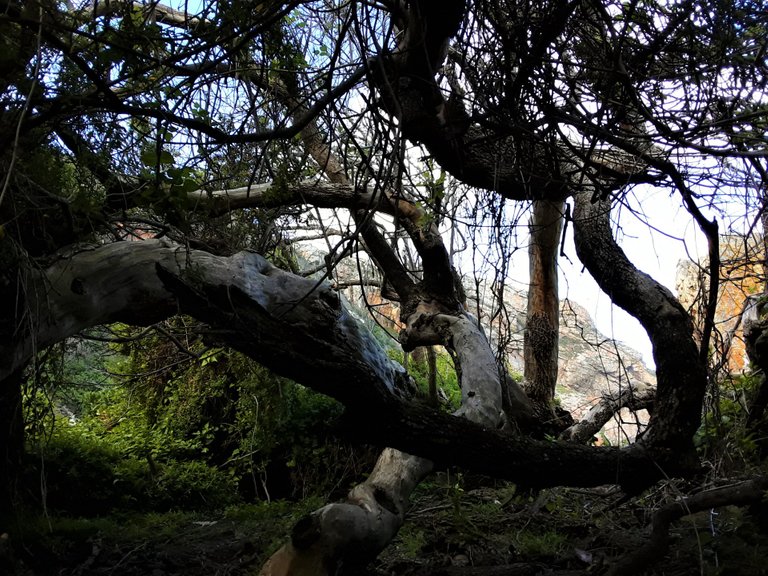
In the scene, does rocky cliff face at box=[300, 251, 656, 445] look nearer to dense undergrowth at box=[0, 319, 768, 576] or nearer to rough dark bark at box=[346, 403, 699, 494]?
rough dark bark at box=[346, 403, 699, 494]

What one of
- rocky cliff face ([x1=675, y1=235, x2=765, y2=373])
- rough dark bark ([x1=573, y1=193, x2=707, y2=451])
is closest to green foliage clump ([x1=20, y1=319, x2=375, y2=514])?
rough dark bark ([x1=573, y1=193, x2=707, y2=451])

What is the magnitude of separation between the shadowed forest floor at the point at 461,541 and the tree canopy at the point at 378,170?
0.46m

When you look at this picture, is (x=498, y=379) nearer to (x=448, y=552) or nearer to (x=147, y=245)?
(x=448, y=552)

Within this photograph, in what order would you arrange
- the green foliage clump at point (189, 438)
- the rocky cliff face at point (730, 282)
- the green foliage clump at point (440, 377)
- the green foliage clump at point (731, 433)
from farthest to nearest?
the green foliage clump at point (440, 377)
the green foliage clump at point (189, 438)
the green foliage clump at point (731, 433)
the rocky cliff face at point (730, 282)

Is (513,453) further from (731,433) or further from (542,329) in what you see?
(542,329)

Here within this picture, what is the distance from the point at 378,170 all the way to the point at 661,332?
2004 millimetres

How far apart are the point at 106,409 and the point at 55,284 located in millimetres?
5320

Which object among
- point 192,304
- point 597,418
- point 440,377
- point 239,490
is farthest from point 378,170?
point 440,377

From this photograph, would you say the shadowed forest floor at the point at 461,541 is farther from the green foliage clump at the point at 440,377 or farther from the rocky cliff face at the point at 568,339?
the green foliage clump at the point at 440,377

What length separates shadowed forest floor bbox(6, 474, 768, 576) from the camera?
2742 millimetres

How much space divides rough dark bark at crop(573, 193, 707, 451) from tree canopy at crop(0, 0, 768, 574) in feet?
0.03

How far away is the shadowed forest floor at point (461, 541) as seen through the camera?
274 centimetres

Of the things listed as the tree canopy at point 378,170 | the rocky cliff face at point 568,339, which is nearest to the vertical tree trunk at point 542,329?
the rocky cliff face at point 568,339

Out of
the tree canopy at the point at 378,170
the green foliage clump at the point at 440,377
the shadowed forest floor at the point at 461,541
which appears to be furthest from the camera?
the green foliage clump at the point at 440,377
